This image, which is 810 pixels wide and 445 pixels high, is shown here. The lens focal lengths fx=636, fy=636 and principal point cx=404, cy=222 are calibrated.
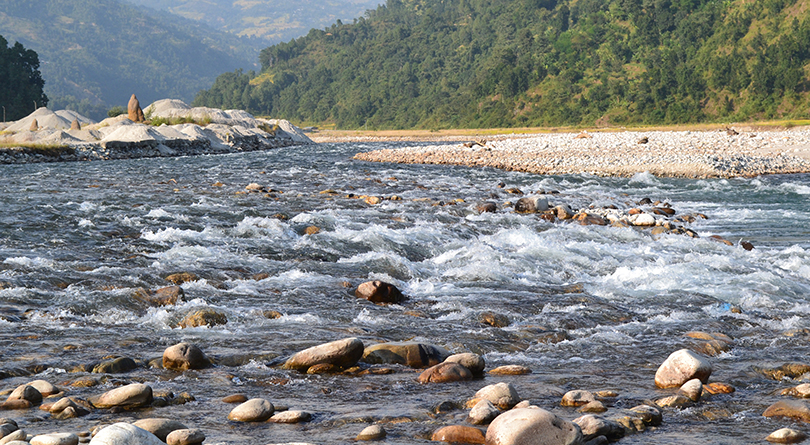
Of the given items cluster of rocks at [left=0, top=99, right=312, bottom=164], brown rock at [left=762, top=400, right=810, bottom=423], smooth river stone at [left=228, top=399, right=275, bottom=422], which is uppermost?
cluster of rocks at [left=0, top=99, right=312, bottom=164]

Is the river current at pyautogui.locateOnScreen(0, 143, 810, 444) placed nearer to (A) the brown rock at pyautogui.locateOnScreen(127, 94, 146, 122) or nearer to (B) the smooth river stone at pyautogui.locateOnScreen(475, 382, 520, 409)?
(B) the smooth river stone at pyautogui.locateOnScreen(475, 382, 520, 409)

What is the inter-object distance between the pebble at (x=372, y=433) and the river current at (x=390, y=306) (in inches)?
5.0

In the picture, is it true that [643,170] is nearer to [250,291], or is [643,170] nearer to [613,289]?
[613,289]

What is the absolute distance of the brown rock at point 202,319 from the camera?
841cm

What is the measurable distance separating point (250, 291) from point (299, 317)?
1.62 metres

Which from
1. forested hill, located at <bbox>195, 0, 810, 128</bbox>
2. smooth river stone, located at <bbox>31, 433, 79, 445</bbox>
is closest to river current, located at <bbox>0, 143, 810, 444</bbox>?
smooth river stone, located at <bbox>31, 433, 79, 445</bbox>

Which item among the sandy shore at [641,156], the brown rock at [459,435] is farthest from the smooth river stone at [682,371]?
the sandy shore at [641,156]

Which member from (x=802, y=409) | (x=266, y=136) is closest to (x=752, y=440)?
(x=802, y=409)

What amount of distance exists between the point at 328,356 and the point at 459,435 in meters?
2.24

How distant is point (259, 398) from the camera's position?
558cm

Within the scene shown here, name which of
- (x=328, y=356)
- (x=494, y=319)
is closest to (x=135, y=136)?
(x=494, y=319)

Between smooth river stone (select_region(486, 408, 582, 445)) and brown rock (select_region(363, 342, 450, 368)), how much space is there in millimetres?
2243

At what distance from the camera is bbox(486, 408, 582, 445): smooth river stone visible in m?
4.60

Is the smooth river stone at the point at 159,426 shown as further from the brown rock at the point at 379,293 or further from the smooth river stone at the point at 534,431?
the brown rock at the point at 379,293
